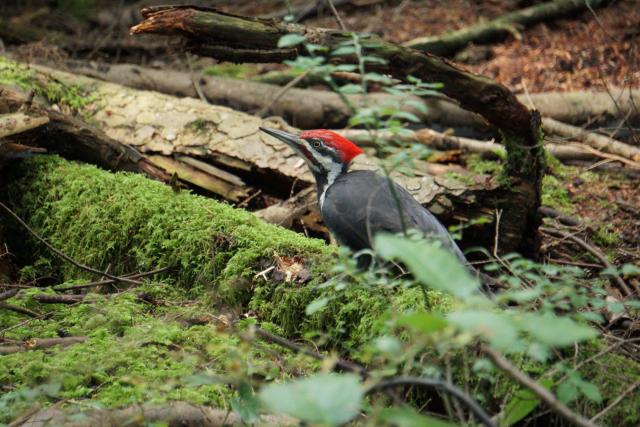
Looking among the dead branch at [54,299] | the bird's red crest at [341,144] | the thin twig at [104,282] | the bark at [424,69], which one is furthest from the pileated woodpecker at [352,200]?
the dead branch at [54,299]

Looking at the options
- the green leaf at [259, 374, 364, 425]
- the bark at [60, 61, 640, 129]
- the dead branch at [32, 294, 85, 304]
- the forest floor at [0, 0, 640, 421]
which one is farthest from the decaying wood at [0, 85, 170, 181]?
the green leaf at [259, 374, 364, 425]

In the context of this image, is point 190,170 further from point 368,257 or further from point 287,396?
point 287,396

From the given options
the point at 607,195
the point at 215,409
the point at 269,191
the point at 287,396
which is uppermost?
the point at 287,396

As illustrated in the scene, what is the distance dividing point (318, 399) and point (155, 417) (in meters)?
1.35

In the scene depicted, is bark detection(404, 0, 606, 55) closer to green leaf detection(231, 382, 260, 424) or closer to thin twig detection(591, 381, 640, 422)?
thin twig detection(591, 381, 640, 422)

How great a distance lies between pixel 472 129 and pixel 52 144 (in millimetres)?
4570

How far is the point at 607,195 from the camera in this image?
656 centimetres

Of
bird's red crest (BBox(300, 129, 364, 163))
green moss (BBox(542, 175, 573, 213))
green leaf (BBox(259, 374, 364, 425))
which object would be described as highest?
green leaf (BBox(259, 374, 364, 425))

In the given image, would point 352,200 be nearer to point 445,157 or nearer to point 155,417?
point 155,417

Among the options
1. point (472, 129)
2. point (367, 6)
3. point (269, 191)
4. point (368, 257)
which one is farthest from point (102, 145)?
point (367, 6)

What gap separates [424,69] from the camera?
4578 millimetres

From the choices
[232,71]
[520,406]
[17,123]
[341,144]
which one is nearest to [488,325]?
[520,406]

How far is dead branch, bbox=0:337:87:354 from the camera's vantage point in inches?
128

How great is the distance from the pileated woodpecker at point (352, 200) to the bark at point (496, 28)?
4935mm
